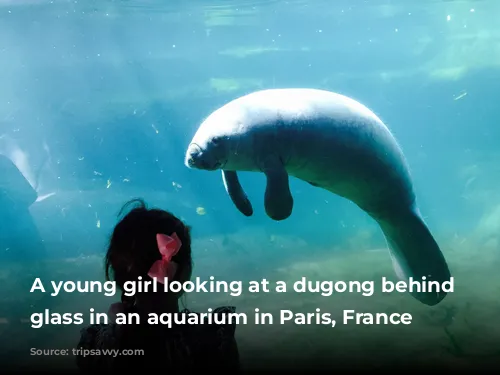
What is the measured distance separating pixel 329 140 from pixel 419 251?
5.33 feet

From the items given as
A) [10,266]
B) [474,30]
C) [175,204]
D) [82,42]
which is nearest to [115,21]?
[82,42]

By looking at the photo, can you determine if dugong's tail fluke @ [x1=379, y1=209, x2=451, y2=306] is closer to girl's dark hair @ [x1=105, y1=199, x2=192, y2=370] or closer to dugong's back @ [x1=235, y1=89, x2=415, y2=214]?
dugong's back @ [x1=235, y1=89, x2=415, y2=214]

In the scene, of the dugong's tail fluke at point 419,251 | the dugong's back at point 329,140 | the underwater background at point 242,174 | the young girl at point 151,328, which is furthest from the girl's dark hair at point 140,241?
the dugong's tail fluke at point 419,251

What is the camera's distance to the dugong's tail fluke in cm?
481

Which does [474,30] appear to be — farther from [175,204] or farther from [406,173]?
[406,173]

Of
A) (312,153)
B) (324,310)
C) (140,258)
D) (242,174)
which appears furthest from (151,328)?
(242,174)

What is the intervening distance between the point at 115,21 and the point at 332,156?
1485 centimetres

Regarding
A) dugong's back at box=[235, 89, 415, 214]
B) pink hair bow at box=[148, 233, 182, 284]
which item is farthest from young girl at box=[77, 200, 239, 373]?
dugong's back at box=[235, 89, 415, 214]

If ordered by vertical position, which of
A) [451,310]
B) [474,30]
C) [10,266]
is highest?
[474,30]

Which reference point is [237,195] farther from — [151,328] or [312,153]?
[151,328]

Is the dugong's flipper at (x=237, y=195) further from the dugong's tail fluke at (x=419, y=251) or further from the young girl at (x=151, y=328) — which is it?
A: the young girl at (x=151, y=328)

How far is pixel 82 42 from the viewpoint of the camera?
19.9 meters

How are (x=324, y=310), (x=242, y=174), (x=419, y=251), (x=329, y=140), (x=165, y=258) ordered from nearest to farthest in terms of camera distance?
1. (x=165, y=258)
2. (x=329, y=140)
3. (x=419, y=251)
4. (x=324, y=310)
5. (x=242, y=174)

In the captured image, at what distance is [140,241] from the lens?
225 centimetres
